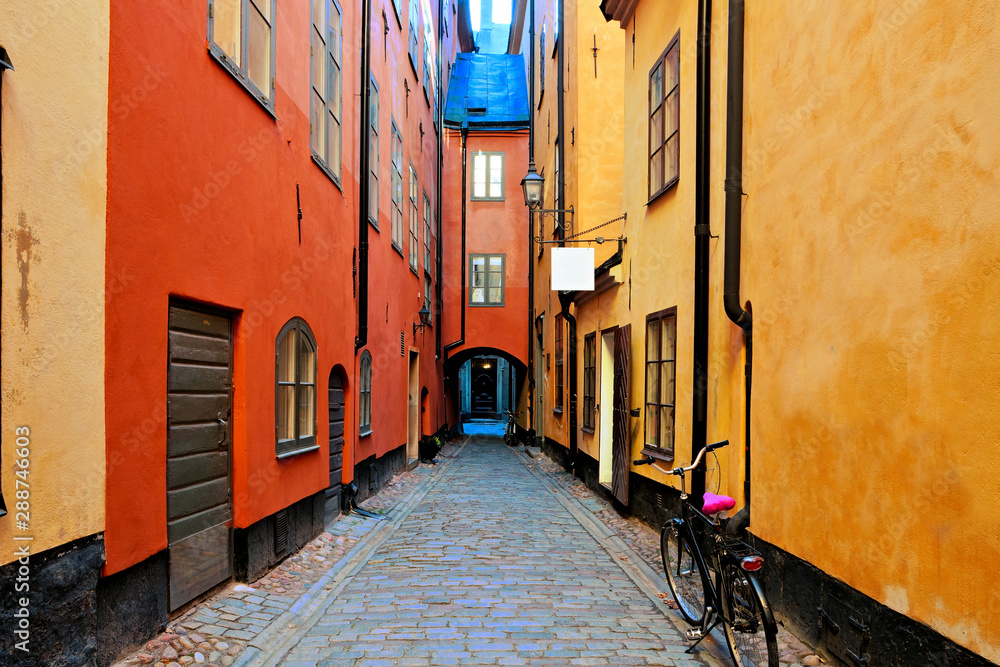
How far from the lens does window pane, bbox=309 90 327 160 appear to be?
→ 8.62m

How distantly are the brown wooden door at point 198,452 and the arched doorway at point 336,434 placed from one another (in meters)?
3.31

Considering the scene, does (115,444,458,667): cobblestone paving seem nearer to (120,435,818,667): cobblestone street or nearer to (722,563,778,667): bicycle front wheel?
(120,435,818,667): cobblestone street

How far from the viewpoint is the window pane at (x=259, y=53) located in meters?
6.62

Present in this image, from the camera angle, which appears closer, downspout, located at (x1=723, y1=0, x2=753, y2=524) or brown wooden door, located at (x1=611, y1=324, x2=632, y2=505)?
downspout, located at (x1=723, y1=0, x2=753, y2=524)

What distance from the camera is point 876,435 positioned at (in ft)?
13.7

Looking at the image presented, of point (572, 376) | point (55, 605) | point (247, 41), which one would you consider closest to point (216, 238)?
point (247, 41)

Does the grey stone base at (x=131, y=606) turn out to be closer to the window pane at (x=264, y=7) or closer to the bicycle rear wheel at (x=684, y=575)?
the bicycle rear wheel at (x=684, y=575)

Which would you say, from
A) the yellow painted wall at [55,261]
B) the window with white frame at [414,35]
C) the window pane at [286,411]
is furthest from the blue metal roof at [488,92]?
the yellow painted wall at [55,261]

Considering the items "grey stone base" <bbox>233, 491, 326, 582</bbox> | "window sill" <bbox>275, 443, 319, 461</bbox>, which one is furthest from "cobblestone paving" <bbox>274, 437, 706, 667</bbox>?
"window sill" <bbox>275, 443, 319, 461</bbox>

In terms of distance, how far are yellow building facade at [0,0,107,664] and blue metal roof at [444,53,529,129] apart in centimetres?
2163

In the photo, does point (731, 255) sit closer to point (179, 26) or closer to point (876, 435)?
point (876, 435)

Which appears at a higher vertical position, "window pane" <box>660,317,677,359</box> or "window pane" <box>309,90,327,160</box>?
"window pane" <box>309,90,327,160</box>

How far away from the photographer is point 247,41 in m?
6.50

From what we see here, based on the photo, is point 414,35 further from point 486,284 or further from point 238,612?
point 238,612
